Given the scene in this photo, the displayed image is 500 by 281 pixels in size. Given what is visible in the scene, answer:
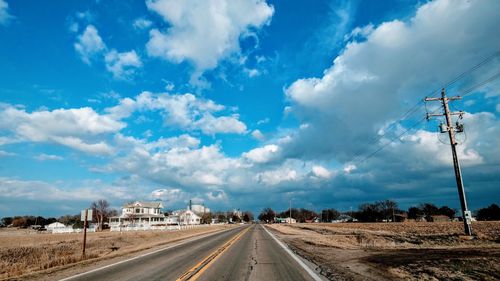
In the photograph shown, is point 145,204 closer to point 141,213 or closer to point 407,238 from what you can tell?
point 141,213

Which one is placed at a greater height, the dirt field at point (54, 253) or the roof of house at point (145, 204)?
the roof of house at point (145, 204)

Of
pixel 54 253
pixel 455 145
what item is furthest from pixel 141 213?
pixel 455 145

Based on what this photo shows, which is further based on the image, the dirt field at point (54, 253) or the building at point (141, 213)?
the building at point (141, 213)

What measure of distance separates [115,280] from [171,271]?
200cm

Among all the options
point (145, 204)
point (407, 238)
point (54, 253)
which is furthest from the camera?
point (145, 204)

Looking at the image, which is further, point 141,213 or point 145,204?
point 145,204

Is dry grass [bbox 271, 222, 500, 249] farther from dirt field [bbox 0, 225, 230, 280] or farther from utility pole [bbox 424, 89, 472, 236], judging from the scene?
dirt field [bbox 0, 225, 230, 280]

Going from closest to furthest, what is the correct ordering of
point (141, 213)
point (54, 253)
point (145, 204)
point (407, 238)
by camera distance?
point (54, 253), point (407, 238), point (141, 213), point (145, 204)

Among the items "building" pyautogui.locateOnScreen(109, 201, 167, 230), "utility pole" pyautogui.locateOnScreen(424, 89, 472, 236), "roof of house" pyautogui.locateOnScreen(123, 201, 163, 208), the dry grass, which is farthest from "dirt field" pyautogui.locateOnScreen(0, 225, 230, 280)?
"roof of house" pyautogui.locateOnScreen(123, 201, 163, 208)

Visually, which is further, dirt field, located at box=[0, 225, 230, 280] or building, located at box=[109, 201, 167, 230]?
building, located at box=[109, 201, 167, 230]

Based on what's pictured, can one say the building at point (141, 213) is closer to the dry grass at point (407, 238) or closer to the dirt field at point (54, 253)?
the dirt field at point (54, 253)

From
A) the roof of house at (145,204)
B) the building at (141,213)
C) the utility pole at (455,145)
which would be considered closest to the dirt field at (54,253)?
the utility pole at (455,145)

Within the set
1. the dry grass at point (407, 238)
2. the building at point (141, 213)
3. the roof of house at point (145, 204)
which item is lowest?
the dry grass at point (407, 238)

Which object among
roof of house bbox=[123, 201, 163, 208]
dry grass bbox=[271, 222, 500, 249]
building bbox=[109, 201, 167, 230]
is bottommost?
dry grass bbox=[271, 222, 500, 249]
